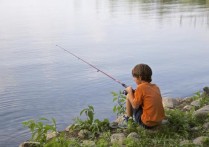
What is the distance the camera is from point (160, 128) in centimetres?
581

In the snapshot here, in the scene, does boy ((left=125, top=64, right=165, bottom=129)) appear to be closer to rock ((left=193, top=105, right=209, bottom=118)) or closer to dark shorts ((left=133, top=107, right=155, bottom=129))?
dark shorts ((left=133, top=107, right=155, bottom=129))

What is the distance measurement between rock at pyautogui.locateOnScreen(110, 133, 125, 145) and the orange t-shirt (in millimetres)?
426

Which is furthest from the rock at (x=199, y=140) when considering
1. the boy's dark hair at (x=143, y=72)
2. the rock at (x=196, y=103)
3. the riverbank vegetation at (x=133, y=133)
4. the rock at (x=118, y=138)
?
the rock at (x=196, y=103)

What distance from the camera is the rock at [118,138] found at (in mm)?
5537

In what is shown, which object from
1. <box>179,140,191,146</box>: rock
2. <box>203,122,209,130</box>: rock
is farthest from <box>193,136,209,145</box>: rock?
<box>203,122,209,130</box>: rock

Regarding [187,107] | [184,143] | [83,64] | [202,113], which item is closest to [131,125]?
[184,143]

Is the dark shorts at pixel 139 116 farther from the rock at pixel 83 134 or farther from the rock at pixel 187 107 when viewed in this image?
the rock at pixel 187 107

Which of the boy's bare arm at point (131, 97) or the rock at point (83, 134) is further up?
the boy's bare arm at point (131, 97)

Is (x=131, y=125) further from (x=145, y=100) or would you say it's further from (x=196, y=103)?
(x=196, y=103)

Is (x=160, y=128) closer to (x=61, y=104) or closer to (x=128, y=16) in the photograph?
(x=61, y=104)

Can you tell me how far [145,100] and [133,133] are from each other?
569 mm

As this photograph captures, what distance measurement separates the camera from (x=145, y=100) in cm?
567

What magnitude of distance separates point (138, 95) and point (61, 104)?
3.64m

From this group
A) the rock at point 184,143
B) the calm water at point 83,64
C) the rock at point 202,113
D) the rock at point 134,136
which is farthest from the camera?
the calm water at point 83,64
